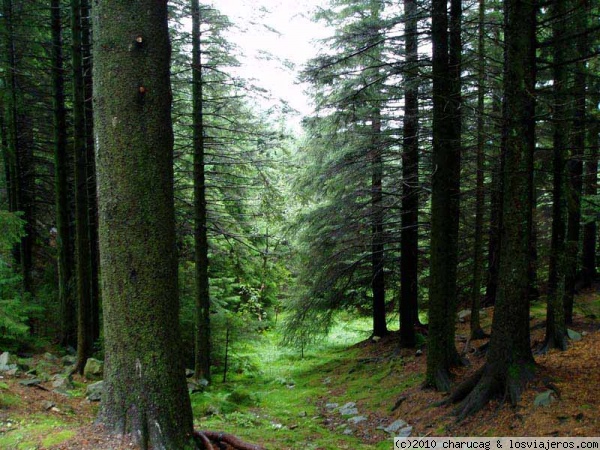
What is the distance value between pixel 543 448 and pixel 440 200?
165 inches

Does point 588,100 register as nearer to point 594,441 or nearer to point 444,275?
point 444,275

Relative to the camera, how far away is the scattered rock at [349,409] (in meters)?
8.74

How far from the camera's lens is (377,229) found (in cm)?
1332

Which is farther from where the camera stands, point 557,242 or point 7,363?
point 557,242

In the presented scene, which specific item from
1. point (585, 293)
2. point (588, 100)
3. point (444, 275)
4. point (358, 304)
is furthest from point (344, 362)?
point (588, 100)

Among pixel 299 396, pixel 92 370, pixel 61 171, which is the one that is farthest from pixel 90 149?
pixel 299 396

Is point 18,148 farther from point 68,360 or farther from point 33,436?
point 33,436

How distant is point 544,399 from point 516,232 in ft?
7.47

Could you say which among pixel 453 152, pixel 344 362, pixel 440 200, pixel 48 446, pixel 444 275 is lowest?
pixel 344 362

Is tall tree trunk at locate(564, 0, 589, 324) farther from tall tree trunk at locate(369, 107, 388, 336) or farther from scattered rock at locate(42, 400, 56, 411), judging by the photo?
scattered rock at locate(42, 400, 56, 411)

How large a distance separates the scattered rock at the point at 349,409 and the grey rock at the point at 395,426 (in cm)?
130

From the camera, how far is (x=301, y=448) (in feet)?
19.7

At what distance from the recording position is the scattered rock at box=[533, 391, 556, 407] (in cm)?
571

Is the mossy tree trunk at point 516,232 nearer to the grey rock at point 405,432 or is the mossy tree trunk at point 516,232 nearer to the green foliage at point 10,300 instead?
the grey rock at point 405,432
